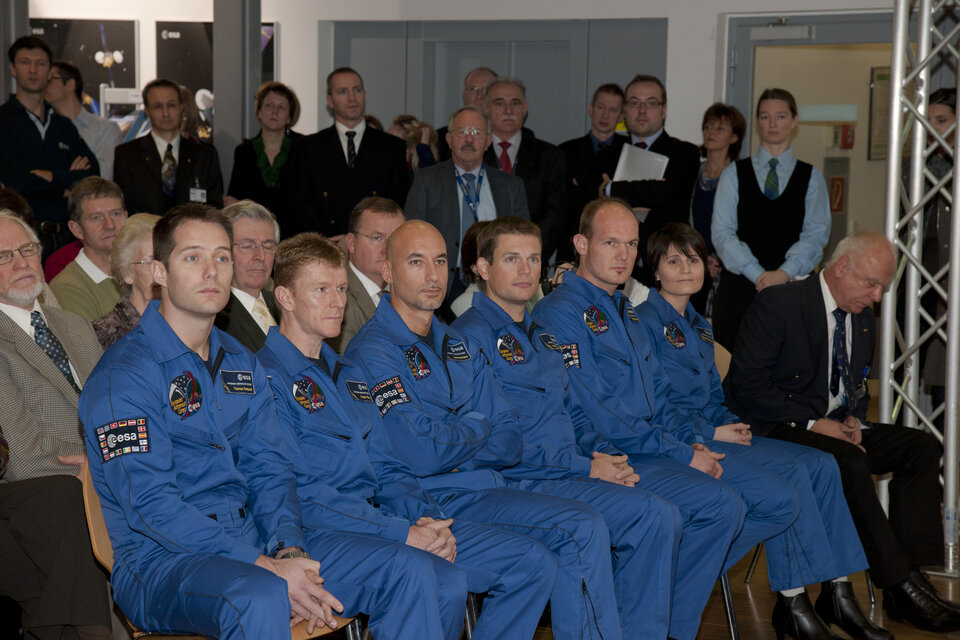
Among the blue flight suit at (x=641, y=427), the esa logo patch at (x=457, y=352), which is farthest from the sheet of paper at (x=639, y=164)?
the esa logo patch at (x=457, y=352)

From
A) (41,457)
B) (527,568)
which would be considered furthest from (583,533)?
(41,457)

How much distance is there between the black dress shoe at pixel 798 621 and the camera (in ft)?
10.8

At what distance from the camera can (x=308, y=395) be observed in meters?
2.68

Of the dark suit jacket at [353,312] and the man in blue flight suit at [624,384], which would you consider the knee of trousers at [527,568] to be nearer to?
the man in blue flight suit at [624,384]

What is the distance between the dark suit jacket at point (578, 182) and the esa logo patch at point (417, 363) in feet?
8.27

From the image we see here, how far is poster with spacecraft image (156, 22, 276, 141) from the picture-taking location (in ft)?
25.6

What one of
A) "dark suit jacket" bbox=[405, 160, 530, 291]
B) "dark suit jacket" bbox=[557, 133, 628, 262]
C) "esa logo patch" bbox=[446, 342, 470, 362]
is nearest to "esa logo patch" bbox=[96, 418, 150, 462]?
"esa logo patch" bbox=[446, 342, 470, 362]

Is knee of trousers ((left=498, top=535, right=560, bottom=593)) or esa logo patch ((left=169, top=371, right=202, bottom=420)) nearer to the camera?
esa logo patch ((left=169, top=371, right=202, bottom=420))

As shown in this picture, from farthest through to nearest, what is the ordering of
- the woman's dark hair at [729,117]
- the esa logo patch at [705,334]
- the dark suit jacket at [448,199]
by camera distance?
the woman's dark hair at [729,117] → the dark suit jacket at [448,199] → the esa logo patch at [705,334]

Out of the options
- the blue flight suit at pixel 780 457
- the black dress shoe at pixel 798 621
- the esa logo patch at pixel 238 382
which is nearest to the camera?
the esa logo patch at pixel 238 382

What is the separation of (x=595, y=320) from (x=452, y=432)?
2.83 feet

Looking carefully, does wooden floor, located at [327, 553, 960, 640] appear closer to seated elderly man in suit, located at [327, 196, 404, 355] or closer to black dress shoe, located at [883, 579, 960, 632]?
black dress shoe, located at [883, 579, 960, 632]

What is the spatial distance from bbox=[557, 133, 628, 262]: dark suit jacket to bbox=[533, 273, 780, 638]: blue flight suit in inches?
74.2

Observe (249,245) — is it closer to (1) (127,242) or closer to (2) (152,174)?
(1) (127,242)
